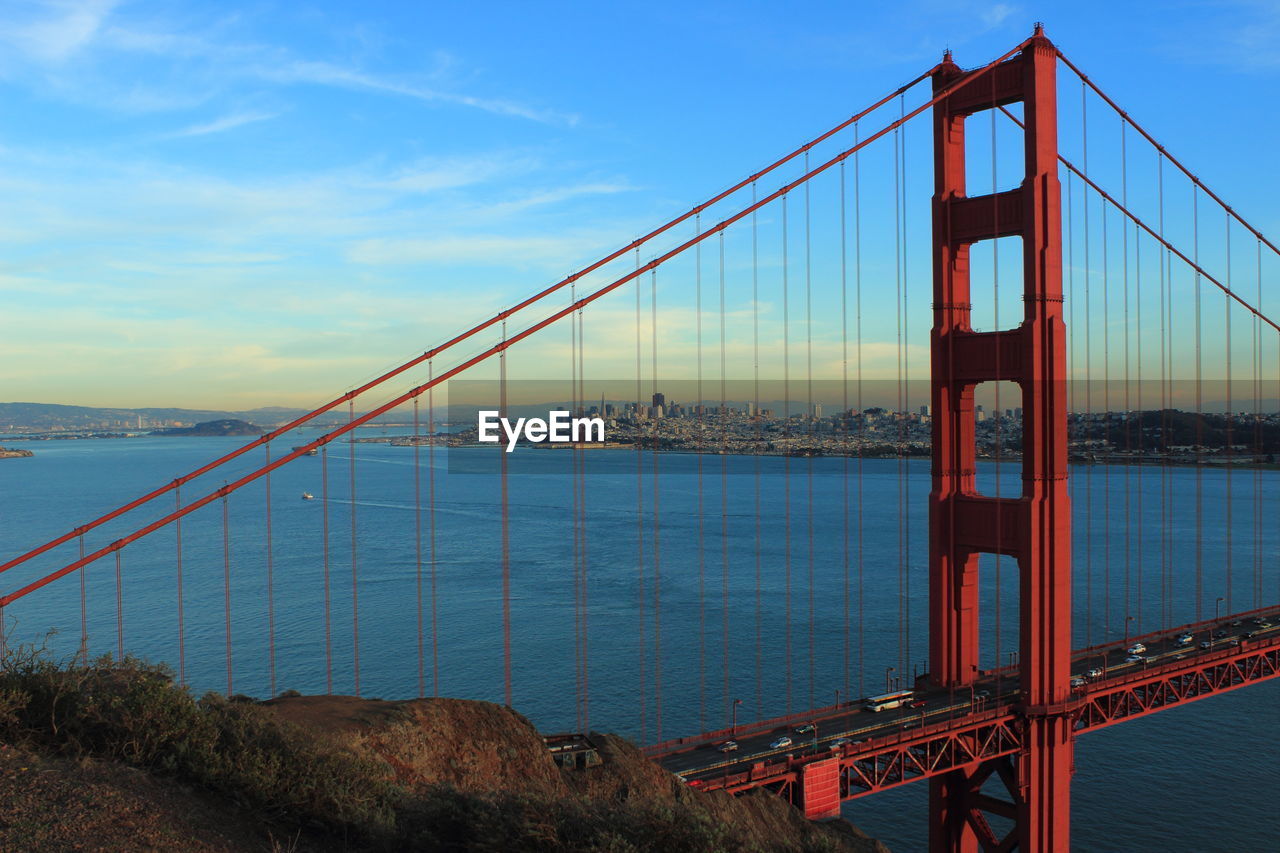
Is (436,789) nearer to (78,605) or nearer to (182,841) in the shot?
(182,841)

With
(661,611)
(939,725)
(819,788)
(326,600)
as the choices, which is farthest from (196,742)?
(661,611)

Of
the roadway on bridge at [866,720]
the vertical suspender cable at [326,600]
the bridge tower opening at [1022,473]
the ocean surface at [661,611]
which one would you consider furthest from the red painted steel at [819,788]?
the vertical suspender cable at [326,600]

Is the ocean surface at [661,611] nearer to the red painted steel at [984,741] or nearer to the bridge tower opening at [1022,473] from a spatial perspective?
the red painted steel at [984,741]

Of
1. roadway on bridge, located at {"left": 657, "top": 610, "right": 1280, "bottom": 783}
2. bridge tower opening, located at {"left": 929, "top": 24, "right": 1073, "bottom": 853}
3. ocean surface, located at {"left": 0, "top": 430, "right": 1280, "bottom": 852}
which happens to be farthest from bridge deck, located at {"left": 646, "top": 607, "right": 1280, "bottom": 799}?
ocean surface, located at {"left": 0, "top": 430, "right": 1280, "bottom": 852}

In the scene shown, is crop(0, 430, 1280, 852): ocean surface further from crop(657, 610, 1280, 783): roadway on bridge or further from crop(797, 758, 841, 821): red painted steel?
crop(797, 758, 841, 821): red painted steel

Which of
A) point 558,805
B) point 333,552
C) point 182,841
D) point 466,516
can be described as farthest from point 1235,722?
point 466,516

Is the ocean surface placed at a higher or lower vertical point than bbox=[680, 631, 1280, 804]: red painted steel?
lower

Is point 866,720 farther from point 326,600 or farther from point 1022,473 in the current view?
point 326,600
